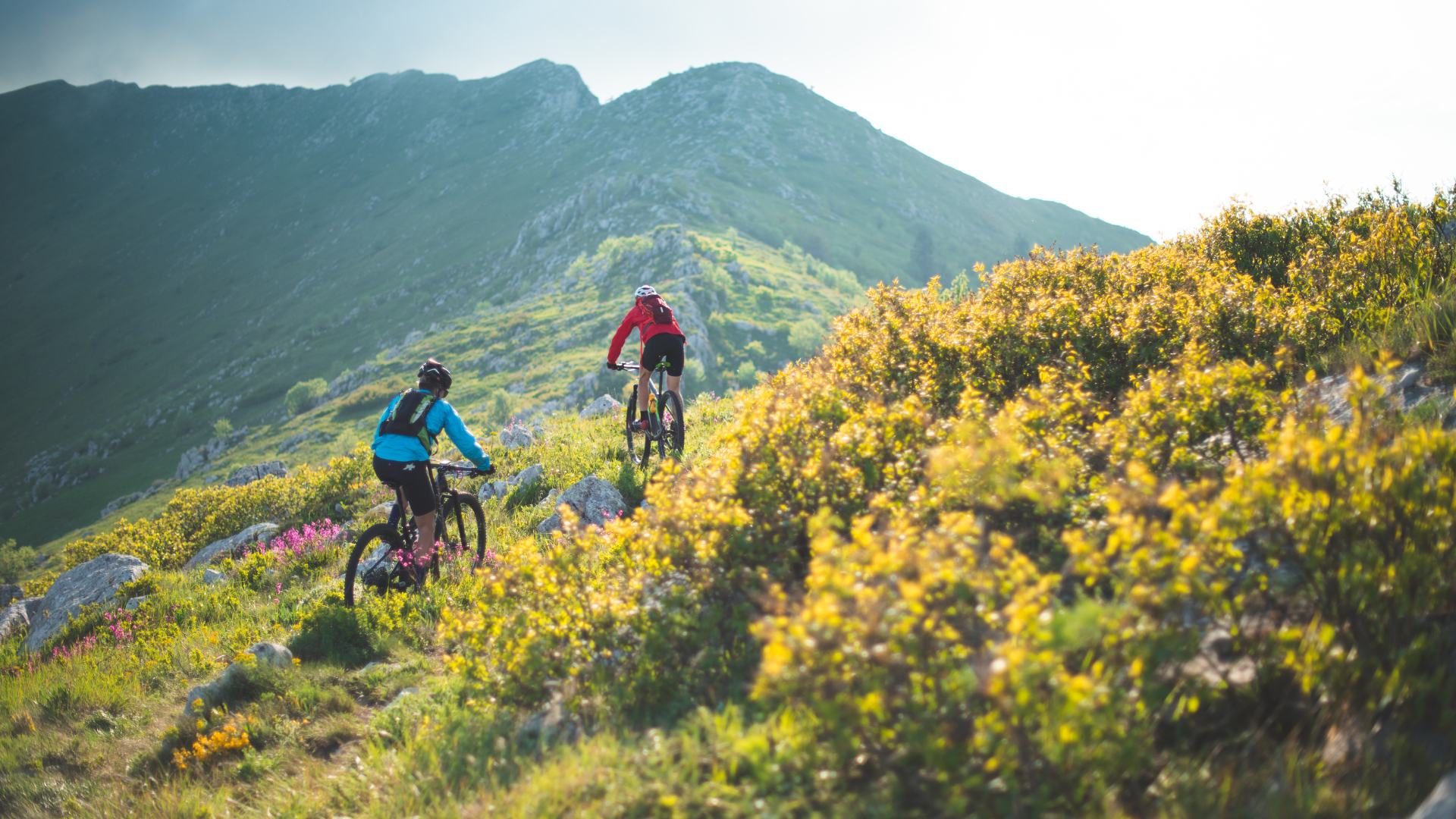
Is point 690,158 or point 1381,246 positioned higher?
point 690,158

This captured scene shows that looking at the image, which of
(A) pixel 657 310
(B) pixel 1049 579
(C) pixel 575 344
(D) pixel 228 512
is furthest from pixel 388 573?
(C) pixel 575 344

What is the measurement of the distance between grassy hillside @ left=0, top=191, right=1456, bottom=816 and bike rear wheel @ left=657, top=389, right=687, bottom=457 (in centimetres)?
313

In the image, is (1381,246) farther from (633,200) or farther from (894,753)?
(633,200)

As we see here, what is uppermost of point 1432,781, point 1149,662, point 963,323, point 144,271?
point 144,271

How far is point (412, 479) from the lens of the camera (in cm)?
867

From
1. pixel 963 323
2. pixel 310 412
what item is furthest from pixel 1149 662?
pixel 310 412

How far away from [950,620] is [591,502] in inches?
302

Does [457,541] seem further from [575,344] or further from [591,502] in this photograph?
[575,344]

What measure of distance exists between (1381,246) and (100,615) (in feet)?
63.0

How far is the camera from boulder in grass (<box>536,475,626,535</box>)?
10.4 meters

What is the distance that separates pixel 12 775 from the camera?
21.8 ft

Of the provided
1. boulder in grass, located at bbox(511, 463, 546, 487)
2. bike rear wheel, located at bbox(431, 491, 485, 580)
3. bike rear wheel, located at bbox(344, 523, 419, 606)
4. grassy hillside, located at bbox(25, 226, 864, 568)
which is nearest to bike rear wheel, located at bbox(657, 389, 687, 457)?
boulder in grass, located at bbox(511, 463, 546, 487)

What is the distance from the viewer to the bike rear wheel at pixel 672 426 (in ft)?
38.8

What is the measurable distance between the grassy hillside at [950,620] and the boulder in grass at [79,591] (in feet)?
4.34
